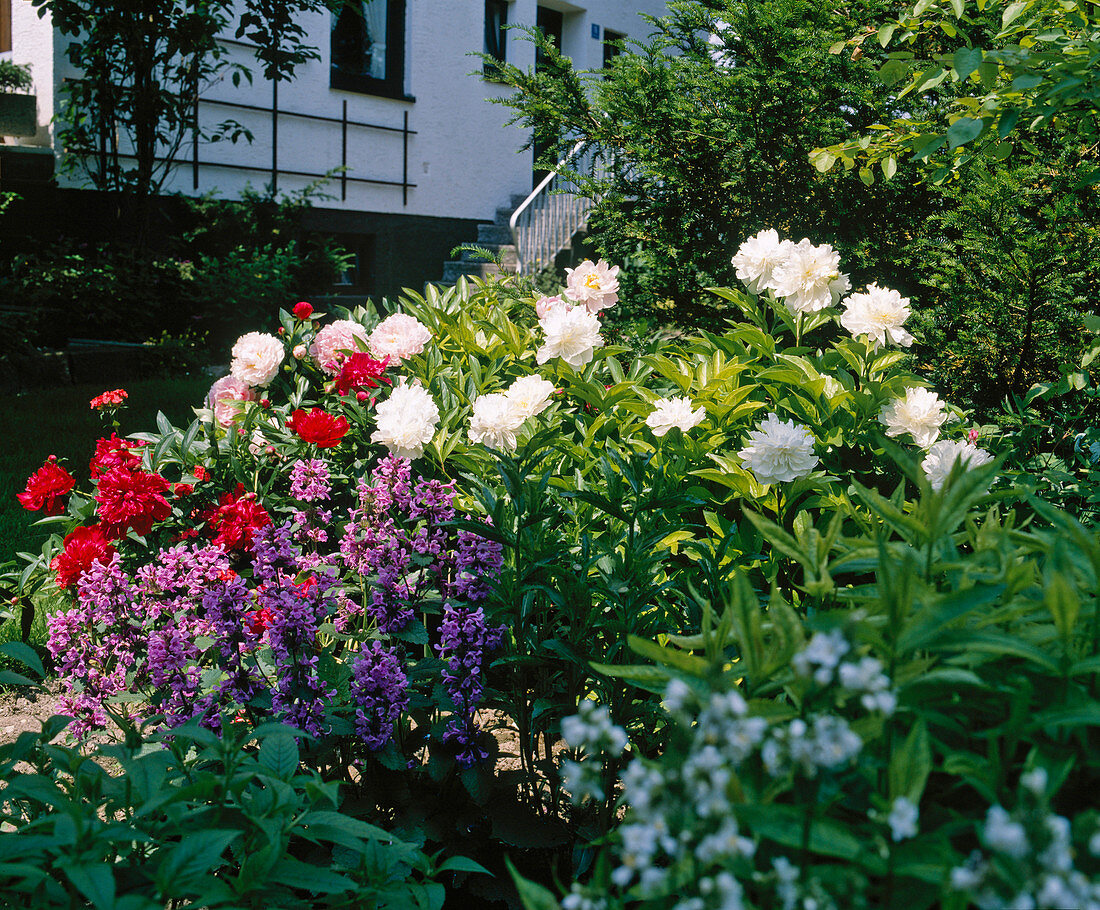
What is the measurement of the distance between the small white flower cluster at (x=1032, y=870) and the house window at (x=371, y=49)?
12.7 metres

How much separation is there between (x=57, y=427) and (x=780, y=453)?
18.7 feet

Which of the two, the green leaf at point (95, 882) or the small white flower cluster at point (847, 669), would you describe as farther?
the green leaf at point (95, 882)

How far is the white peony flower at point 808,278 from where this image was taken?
2676 millimetres

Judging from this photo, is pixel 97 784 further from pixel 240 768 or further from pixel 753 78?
pixel 753 78

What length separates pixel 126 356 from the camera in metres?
8.19

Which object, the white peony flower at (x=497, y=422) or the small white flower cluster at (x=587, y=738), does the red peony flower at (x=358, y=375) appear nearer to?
the white peony flower at (x=497, y=422)

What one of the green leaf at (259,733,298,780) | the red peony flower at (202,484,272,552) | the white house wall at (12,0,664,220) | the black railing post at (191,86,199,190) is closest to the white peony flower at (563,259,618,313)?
the red peony flower at (202,484,272,552)

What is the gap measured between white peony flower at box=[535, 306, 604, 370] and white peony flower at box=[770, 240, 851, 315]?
0.57 m

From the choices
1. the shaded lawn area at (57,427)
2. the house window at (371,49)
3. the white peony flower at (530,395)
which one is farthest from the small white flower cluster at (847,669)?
the house window at (371,49)

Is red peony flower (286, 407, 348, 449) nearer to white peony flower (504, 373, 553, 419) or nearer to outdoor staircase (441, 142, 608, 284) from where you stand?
white peony flower (504, 373, 553, 419)

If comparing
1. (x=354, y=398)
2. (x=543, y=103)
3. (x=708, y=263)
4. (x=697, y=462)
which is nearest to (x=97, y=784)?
(x=697, y=462)

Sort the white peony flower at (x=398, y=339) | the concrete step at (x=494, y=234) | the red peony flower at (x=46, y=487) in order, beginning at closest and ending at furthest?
the red peony flower at (x=46, y=487)
the white peony flower at (x=398, y=339)
the concrete step at (x=494, y=234)

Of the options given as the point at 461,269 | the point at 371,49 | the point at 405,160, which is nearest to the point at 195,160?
the point at 405,160

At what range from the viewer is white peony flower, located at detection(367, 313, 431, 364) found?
3.24 metres
